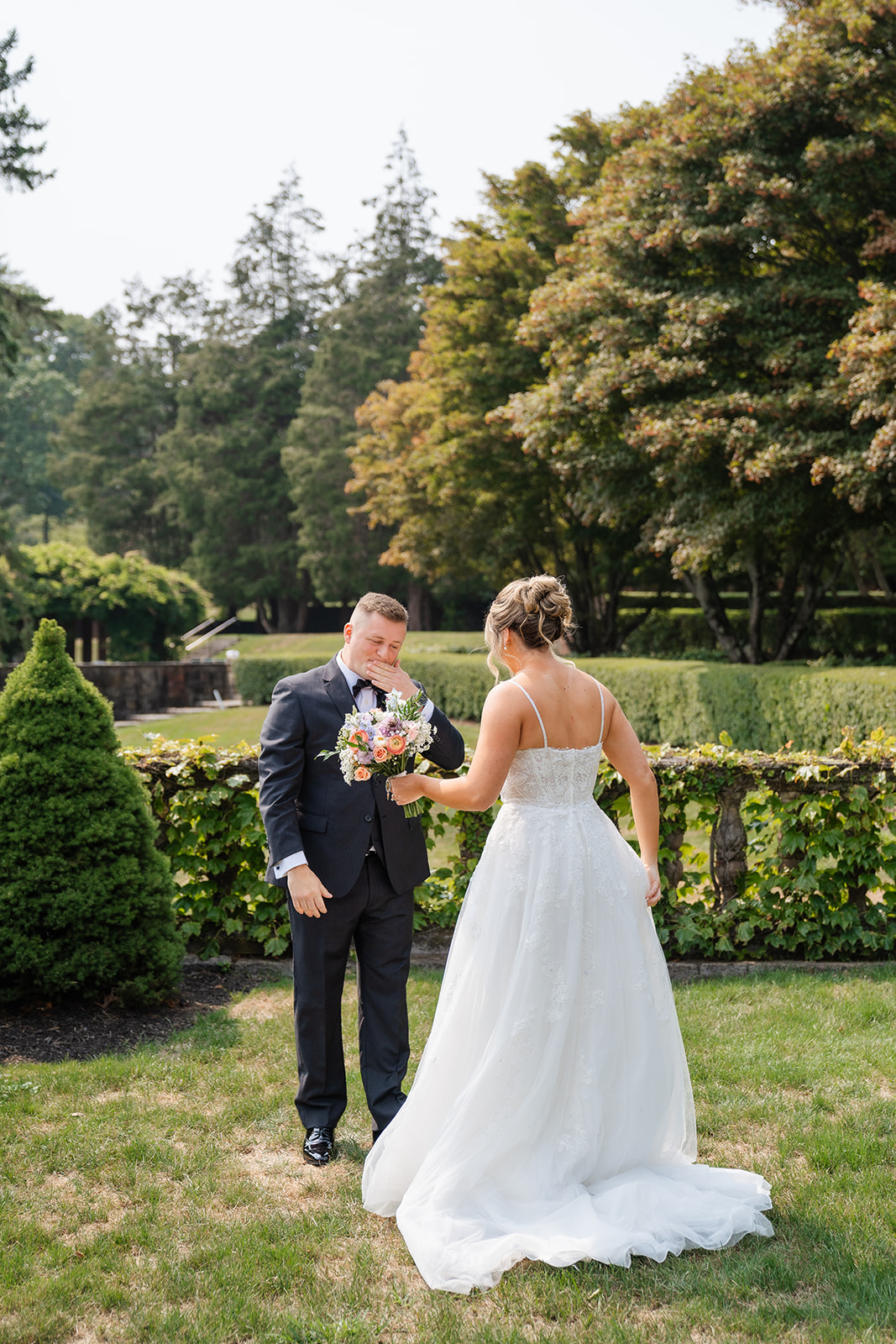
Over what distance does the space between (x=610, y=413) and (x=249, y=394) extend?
109ft

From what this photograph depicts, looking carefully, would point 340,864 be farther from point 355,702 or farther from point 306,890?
point 355,702

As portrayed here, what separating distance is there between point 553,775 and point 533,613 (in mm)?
561

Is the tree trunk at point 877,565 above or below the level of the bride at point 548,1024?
above

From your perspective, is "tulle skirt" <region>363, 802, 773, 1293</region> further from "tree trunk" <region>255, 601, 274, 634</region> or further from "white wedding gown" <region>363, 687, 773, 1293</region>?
"tree trunk" <region>255, 601, 274, 634</region>

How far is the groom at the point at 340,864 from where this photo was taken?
3.80 m

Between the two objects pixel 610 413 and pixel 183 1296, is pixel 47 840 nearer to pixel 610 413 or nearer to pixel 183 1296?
pixel 183 1296

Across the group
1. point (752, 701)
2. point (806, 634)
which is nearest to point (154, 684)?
point (806, 634)

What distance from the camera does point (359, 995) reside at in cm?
402

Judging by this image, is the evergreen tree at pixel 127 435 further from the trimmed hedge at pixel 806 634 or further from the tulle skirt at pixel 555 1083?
the tulle skirt at pixel 555 1083

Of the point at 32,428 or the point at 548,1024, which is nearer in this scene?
the point at 548,1024

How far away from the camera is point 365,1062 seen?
13.2 feet

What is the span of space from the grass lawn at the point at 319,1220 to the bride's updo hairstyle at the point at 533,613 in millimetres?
1899

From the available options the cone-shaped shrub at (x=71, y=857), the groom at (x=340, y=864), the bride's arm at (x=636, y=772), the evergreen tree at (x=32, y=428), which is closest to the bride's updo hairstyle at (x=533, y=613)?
the bride's arm at (x=636, y=772)

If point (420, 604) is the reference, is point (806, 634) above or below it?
below
